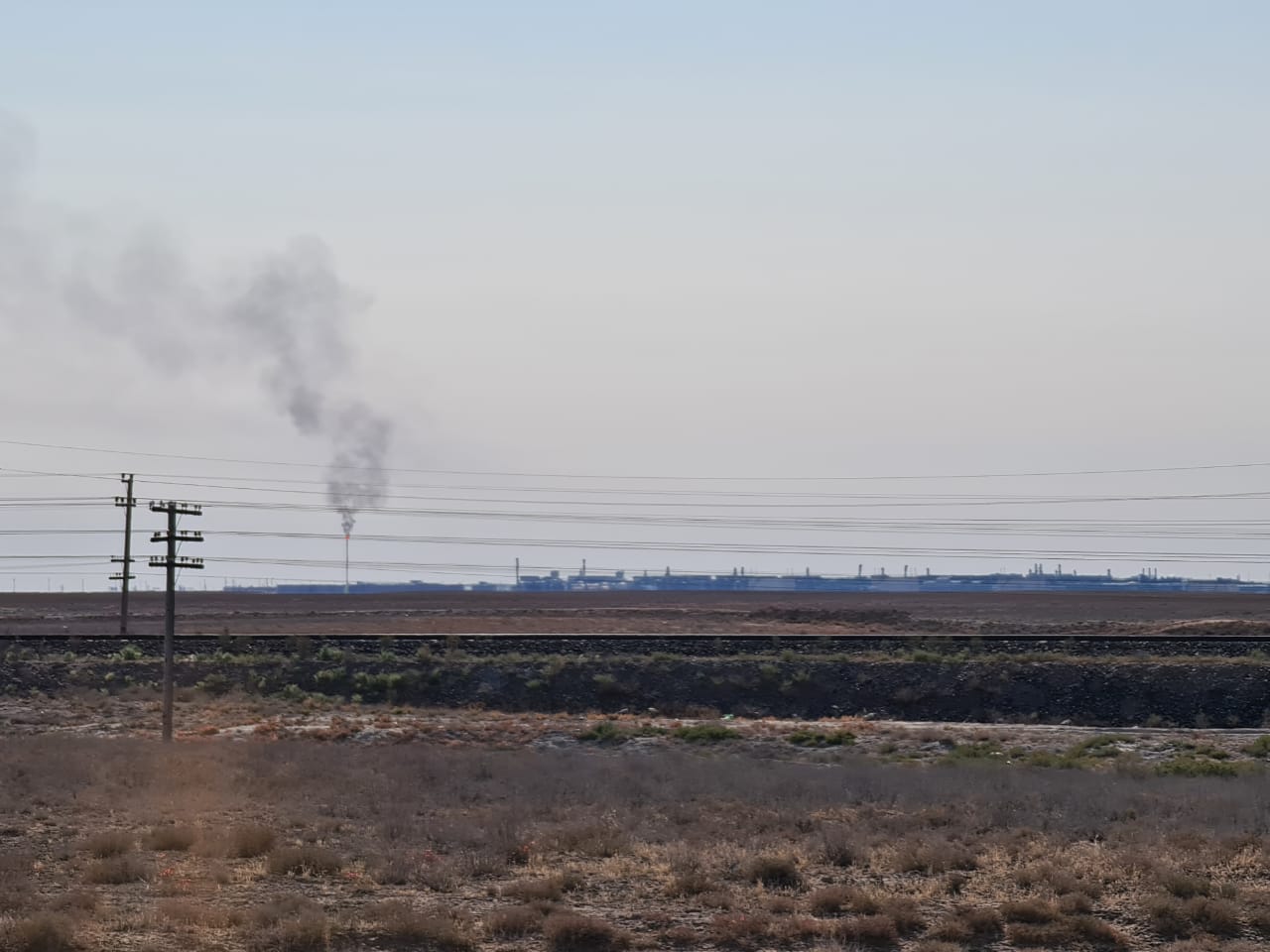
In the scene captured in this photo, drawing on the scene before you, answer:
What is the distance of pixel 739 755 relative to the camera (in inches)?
1407

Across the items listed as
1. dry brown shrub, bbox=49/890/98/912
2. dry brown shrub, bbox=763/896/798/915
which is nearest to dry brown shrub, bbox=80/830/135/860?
dry brown shrub, bbox=49/890/98/912

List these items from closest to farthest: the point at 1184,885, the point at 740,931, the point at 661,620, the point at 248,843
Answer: the point at 740,931 < the point at 1184,885 < the point at 248,843 < the point at 661,620

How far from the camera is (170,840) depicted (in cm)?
2206

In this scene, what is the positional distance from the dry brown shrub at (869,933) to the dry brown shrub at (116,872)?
32.4ft

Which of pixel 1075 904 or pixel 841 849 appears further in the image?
pixel 841 849

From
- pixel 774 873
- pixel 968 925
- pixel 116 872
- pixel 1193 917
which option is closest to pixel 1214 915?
pixel 1193 917

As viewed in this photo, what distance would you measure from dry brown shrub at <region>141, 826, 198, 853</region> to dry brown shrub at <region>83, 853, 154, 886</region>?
1.74 metres

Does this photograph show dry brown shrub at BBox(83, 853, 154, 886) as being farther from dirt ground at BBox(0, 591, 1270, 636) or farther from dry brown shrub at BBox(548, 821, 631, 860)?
dirt ground at BBox(0, 591, 1270, 636)

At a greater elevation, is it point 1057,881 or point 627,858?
point 1057,881

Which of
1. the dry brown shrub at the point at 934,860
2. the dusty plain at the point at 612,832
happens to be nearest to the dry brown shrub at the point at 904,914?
the dusty plain at the point at 612,832

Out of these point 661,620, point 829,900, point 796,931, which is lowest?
point 796,931

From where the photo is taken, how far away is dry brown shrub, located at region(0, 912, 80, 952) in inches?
628

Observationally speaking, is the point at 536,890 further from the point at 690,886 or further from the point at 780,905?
the point at 780,905

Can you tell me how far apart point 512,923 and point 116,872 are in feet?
20.4
